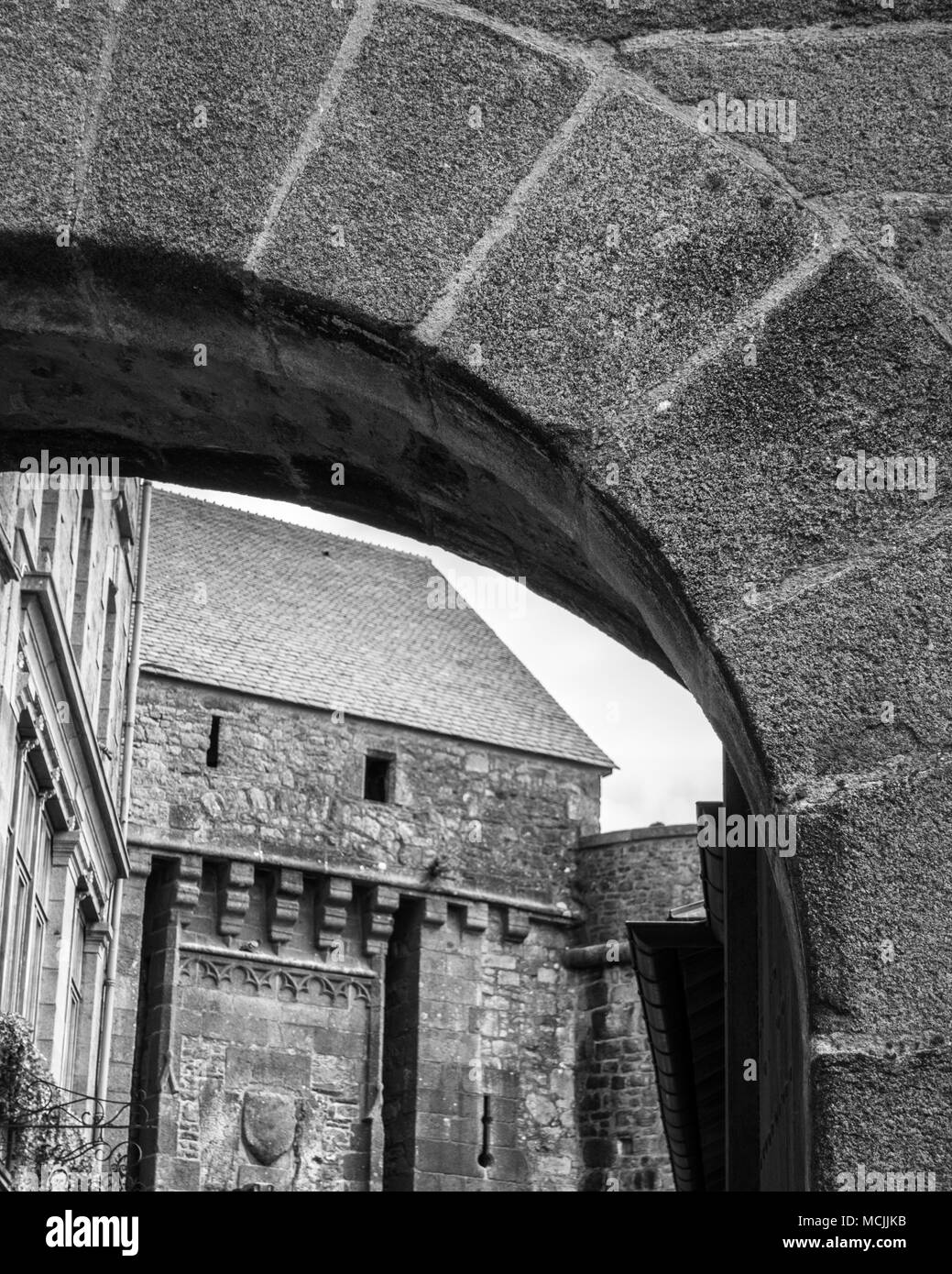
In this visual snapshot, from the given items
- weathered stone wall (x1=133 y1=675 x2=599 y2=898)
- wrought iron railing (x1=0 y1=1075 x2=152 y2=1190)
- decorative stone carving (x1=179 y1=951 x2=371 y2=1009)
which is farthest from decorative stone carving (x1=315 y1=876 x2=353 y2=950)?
wrought iron railing (x1=0 y1=1075 x2=152 y2=1190)

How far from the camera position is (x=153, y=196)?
2.18 metres

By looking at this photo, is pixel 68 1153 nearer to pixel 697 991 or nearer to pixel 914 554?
pixel 697 991

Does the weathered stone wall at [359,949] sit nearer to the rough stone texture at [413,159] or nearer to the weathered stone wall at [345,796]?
the weathered stone wall at [345,796]

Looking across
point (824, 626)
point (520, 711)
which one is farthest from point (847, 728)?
point (520, 711)

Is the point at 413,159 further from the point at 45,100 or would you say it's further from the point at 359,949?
the point at 359,949

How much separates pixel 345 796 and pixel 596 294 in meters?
23.3

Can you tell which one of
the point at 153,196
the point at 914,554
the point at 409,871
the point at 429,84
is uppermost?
the point at 409,871

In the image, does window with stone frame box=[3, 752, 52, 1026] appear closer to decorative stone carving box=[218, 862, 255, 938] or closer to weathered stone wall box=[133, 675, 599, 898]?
weathered stone wall box=[133, 675, 599, 898]

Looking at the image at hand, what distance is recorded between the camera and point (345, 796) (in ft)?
82.8

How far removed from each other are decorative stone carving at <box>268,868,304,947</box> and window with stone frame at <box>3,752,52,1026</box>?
998 cm

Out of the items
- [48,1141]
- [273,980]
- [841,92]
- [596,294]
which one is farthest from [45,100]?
[273,980]

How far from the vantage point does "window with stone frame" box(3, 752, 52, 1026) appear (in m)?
12.5

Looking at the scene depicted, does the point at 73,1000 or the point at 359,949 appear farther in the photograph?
the point at 359,949

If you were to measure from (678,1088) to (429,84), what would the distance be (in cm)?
622
